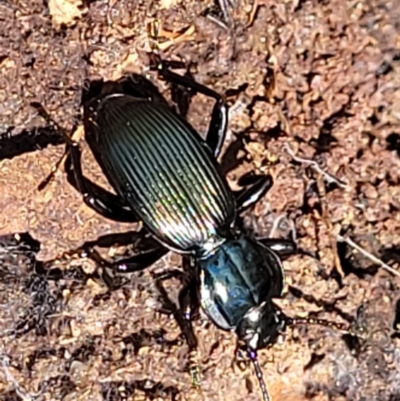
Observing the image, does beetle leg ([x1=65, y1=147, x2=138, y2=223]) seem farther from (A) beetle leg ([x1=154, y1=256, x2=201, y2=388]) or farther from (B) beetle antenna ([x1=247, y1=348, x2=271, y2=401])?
(B) beetle antenna ([x1=247, y1=348, x2=271, y2=401])

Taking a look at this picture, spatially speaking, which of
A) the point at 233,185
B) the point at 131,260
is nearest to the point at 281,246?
the point at 233,185

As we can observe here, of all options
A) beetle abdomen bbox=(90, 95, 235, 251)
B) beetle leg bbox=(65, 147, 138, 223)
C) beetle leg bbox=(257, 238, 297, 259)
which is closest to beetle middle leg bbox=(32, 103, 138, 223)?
beetle leg bbox=(65, 147, 138, 223)

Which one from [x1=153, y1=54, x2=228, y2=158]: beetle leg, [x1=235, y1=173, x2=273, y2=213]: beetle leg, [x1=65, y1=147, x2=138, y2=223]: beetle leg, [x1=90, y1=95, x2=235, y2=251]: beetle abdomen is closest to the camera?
[x1=90, y1=95, x2=235, y2=251]: beetle abdomen

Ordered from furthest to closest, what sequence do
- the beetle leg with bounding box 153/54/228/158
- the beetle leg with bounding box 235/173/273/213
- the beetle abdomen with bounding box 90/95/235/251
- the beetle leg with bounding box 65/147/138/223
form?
1. the beetle leg with bounding box 235/173/273/213
2. the beetle leg with bounding box 153/54/228/158
3. the beetle leg with bounding box 65/147/138/223
4. the beetle abdomen with bounding box 90/95/235/251

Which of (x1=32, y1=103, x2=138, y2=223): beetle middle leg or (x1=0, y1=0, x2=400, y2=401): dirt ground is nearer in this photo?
(x1=32, y1=103, x2=138, y2=223): beetle middle leg

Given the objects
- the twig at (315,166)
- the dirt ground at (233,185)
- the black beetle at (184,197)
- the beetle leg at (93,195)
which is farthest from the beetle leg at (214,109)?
the beetle leg at (93,195)

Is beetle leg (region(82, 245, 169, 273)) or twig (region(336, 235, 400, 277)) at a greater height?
beetle leg (region(82, 245, 169, 273))

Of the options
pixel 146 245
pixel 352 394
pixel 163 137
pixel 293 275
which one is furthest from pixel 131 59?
pixel 352 394
